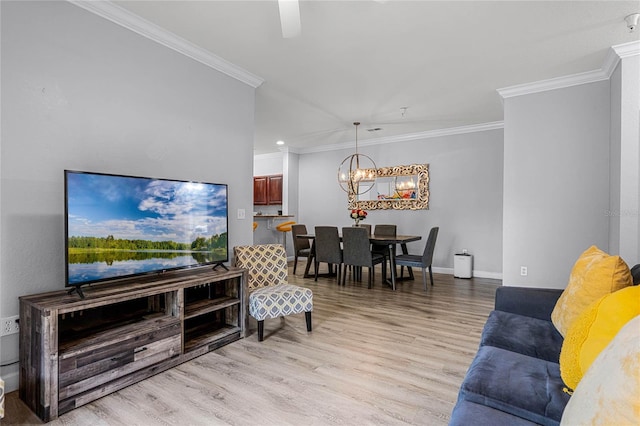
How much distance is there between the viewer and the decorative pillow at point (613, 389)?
2.21 ft

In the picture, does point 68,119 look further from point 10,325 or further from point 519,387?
point 519,387

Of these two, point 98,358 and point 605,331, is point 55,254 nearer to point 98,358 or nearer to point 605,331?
point 98,358

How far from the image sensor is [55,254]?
2.21 meters

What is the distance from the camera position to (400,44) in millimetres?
3012

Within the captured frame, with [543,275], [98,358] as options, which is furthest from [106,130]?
[543,275]

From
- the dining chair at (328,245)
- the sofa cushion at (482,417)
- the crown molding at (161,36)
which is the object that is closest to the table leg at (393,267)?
the dining chair at (328,245)

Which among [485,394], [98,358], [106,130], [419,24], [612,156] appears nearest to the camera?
[485,394]

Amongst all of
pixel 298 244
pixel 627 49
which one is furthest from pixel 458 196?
pixel 627 49

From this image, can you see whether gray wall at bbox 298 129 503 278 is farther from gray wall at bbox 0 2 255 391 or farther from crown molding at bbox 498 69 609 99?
gray wall at bbox 0 2 255 391

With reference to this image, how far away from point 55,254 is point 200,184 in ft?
3.63

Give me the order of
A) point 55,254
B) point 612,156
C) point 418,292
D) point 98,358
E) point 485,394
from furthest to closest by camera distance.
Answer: point 418,292
point 612,156
point 55,254
point 98,358
point 485,394

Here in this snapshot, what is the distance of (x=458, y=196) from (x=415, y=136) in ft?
4.68

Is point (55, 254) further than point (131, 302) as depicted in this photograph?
No

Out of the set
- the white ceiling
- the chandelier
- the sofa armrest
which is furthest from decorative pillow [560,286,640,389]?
the chandelier
